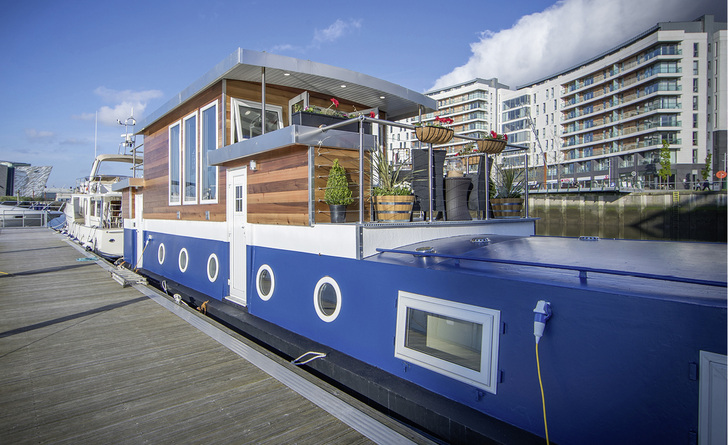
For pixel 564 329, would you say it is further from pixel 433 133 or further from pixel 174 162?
pixel 174 162

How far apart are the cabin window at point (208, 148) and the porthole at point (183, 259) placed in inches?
51.5

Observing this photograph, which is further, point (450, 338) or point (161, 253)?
point (161, 253)

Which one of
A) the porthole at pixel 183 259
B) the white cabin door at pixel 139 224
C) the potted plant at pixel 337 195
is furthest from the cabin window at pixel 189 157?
the potted plant at pixel 337 195

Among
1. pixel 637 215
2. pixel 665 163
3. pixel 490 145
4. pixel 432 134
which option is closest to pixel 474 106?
pixel 665 163

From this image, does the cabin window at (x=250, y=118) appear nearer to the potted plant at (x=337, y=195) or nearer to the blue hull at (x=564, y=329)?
the potted plant at (x=337, y=195)

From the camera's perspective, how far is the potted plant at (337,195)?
16.3 feet

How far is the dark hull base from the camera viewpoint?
9.89ft

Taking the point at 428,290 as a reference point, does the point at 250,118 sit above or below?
above

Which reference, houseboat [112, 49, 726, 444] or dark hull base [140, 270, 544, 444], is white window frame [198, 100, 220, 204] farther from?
dark hull base [140, 270, 544, 444]

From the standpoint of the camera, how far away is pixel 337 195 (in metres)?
4.98

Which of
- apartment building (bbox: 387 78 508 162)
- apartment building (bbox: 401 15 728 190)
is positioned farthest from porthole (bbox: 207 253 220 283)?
apartment building (bbox: 387 78 508 162)

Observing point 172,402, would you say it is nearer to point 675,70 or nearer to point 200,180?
point 200,180

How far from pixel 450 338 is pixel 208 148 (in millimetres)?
6019

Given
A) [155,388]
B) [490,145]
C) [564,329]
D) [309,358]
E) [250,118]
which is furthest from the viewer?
[250,118]
